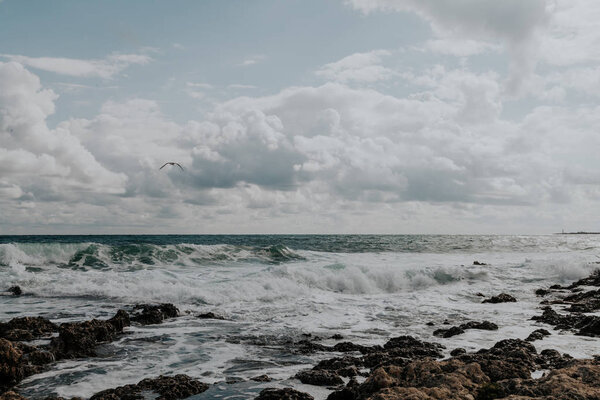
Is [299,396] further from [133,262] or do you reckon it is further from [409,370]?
[133,262]

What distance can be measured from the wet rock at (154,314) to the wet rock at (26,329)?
2.03 m

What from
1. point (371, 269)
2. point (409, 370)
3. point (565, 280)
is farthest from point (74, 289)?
Result: point (565, 280)

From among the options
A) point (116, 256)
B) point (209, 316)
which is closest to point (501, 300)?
point (209, 316)

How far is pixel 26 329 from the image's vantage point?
969 cm

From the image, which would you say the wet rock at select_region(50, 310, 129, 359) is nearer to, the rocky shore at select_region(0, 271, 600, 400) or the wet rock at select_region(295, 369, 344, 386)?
the rocky shore at select_region(0, 271, 600, 400)

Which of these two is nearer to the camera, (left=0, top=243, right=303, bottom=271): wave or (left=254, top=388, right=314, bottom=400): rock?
(left=254, top=388, right=314, bottom=400): rock

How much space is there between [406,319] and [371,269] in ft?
32.9

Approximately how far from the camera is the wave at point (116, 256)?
27281 millimetres

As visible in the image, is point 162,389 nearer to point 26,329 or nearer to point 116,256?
point 26,329

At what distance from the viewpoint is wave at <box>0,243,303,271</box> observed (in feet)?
89.5

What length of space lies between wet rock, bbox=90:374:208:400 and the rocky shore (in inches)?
0.5

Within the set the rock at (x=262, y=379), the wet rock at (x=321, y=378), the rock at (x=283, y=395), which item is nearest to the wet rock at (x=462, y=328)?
the wet rock at (x=321, y=378)

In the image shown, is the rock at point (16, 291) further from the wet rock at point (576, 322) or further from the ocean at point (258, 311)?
the wet rock at point (576, 322)

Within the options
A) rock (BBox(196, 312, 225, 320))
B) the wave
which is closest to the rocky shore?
rock (BBox(196, 312, 225, 320))
